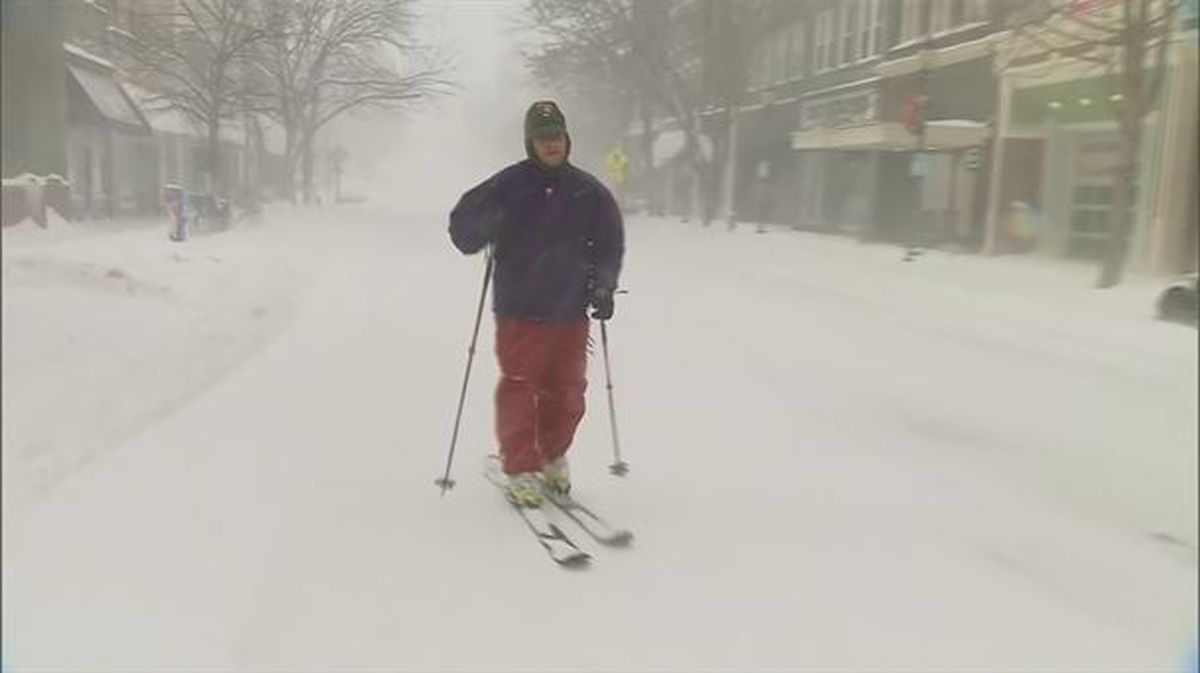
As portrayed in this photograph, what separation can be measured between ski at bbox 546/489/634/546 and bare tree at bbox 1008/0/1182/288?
124 centimetres

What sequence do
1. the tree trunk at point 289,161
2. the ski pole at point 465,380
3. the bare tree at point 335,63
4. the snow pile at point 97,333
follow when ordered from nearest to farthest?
the snow pile at point 97,333, the bare tree at point 335,63, the tree trunk at point 289,161, the ski pole at point 465,380

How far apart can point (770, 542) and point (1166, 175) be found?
4.07ft

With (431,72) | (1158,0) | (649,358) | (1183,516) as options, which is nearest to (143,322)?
(431,72)

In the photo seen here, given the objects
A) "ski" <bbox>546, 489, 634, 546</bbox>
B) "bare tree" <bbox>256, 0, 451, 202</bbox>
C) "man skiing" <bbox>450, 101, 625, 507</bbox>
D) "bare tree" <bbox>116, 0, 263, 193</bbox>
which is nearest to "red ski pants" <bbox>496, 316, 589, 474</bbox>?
"man skiing" <bbox>450, 101, 625, 507</bbox>

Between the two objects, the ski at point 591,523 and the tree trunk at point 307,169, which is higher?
the tree trunk at point 307,169

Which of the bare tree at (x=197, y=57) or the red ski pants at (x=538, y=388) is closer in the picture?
the bare tree at (x=197, y=57)

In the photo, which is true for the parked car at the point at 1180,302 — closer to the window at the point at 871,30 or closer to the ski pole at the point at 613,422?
the window at the point at 871,30

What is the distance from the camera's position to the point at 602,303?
1857 millimetres

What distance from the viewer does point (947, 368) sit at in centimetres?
262

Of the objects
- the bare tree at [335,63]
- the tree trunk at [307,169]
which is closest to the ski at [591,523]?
the tree trunk at [307,169]

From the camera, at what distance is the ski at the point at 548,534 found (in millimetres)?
2062

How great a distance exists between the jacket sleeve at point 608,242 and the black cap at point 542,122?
16 cm

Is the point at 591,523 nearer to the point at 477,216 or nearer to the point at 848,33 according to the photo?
the point at 477,216

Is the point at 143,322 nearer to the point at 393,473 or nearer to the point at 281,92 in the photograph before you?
the point at 281,92
